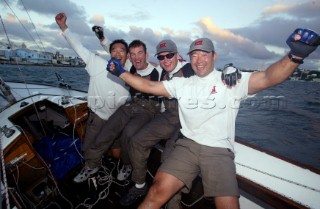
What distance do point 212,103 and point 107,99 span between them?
1.98 m

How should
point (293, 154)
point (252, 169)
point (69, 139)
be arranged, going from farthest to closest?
point (293, 154) < point (69, 139) < point (252, 169)

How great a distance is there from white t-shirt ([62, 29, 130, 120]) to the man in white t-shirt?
1.05 meters

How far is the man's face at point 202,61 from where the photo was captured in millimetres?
2541

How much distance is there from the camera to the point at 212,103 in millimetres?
2422

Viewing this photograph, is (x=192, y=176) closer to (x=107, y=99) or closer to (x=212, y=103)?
(x=212, y=103)

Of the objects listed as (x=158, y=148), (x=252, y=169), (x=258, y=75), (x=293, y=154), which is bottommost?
(x=293, y=154)

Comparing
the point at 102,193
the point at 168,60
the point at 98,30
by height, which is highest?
the point at 98,30

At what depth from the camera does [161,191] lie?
2.21m

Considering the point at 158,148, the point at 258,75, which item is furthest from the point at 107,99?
the point at 258,75

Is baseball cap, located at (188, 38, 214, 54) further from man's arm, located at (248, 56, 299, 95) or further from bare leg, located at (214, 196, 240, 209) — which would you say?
bare leg, located at (214, 196, 240, 209)

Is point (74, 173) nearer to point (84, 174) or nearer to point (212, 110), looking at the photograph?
point (84, 174)

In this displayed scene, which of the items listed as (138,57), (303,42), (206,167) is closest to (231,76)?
(303,42)

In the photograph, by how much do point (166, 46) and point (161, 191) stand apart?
2.18 m

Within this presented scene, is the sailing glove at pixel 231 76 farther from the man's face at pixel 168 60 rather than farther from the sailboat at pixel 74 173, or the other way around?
the man's face at pixel 168 60
